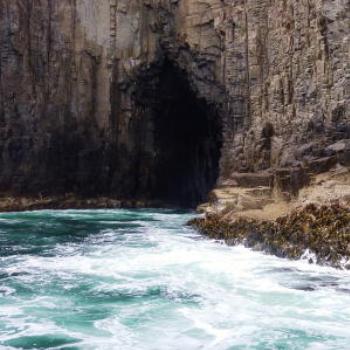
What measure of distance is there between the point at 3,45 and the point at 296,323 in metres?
37.9

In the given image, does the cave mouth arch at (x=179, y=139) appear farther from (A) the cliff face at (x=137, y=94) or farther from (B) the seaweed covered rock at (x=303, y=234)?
(B) the seaweed covered rock at (x=303, y=234)

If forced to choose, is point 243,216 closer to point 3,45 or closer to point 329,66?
point 329,66

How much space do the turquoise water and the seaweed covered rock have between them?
0.51 m

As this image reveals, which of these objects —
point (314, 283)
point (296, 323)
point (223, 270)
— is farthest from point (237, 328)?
point (223, 270)

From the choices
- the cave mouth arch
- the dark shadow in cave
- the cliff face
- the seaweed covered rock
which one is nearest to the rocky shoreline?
the seaweed covered rock

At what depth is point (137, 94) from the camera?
4725cm

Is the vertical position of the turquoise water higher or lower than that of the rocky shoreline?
lower

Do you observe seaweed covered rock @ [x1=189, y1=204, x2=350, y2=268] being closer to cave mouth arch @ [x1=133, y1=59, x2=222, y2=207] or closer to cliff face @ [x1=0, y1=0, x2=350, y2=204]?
cliff face @ [x1=0, y1=0, x2=350, y2=204]

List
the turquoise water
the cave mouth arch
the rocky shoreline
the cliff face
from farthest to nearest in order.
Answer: the cave mouth arch < the cliff face < the rocky shoreline < the turquoise water

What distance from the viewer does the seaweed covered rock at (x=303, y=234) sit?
58.3 feet

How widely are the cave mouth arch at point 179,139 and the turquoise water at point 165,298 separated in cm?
2507

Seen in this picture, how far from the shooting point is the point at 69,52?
1843 inches

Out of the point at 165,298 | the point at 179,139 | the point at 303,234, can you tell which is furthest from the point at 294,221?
the point at 179,139

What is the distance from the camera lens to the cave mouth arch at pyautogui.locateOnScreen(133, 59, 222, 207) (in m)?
46.8
